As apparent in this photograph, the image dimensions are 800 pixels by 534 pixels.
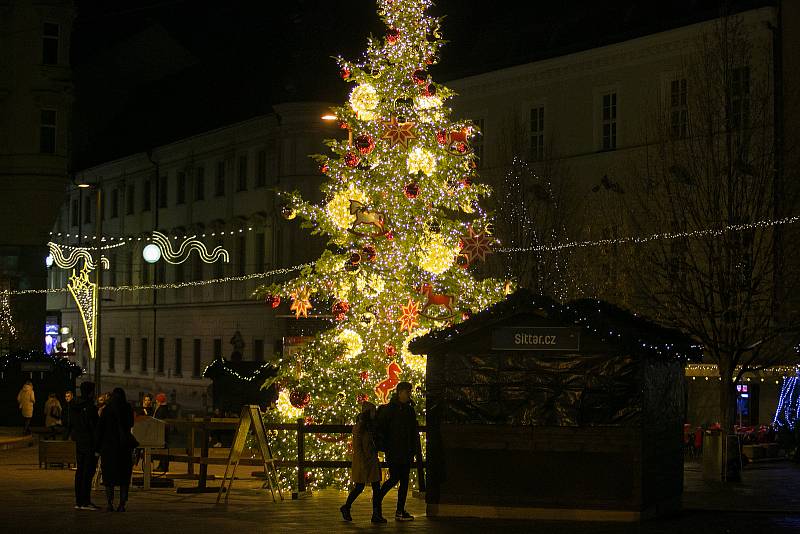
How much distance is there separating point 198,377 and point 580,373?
48.9m

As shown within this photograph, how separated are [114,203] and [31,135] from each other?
15.5m

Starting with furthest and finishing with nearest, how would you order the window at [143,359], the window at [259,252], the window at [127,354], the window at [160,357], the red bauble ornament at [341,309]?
the window at [127,354]
the window at [143,359]
the window at [160,357]
the window at [259,252]
the red bauble ornament at [341,309]

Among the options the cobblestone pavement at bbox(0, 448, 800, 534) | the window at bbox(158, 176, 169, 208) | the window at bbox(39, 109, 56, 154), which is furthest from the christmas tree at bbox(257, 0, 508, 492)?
the window at bbox(158, 176, 169, 208)

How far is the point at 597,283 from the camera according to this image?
42.5m

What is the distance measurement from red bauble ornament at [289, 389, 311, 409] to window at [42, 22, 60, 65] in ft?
140

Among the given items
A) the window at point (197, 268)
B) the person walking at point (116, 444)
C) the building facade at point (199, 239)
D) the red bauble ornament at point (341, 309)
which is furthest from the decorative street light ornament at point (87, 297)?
the person walking at point (116, 444)

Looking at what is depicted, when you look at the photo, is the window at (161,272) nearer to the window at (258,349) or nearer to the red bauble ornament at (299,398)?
the window at (258,349)

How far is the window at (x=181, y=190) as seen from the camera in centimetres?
7169

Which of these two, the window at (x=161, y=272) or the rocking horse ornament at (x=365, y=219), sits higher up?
the window at (x=161, y=272)

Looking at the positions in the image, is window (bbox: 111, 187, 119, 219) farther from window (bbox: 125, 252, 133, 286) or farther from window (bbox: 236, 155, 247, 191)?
window (bbox: 236, 155, 247, 191)

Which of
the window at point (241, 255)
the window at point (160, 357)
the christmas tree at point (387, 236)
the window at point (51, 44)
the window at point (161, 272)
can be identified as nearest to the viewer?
the christmas tree at point (387, 236)

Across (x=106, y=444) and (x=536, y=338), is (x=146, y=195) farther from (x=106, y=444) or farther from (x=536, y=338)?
(x=536, y=338)

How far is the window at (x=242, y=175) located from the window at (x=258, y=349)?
695 cm

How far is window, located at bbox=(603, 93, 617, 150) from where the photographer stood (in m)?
47.9
